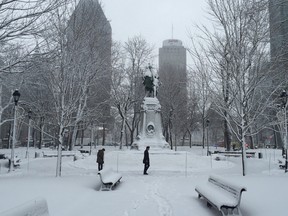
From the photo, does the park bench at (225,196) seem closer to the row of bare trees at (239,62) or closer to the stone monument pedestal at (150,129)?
the row of bare trees at (239,62)

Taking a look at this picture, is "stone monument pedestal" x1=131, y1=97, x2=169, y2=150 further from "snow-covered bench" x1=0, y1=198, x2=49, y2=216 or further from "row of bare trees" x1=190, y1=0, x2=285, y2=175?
"snow-covered bench" x1=0, y1=198, x2=49, y2=216

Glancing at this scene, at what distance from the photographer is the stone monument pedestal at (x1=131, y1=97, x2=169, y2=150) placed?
27.2 metres

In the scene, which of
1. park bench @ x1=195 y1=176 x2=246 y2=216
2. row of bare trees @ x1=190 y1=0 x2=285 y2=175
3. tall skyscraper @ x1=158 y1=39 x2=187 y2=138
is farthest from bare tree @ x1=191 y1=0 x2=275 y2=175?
tall skyscraper @ x1=158 y1=39 x2=187 y2=138

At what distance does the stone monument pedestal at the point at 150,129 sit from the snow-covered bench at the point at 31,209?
73.8ft

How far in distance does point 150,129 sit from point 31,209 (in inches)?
939

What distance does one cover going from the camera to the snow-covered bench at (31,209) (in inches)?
137

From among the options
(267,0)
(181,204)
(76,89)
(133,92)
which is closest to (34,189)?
(181,204)

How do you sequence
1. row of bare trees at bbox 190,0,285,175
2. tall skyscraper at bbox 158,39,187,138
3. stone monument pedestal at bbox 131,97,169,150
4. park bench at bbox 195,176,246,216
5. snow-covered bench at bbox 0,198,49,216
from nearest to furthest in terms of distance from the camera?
snow-covered bench at bbox 0,198,49,216
park bench at bbox 195,176,246,216
row of bare trees at bbox 190,0,285,175
stone monument pedestal at bbox 131,97,169,150
tall skyscraper at bbox 158,39,187,138

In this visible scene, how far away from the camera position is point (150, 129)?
91.0 feet

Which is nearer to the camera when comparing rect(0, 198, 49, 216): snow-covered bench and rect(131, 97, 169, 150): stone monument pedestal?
rect(0, 198, 49, 216): snow-covered bench

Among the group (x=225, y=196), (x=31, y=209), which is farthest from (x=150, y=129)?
(x=31, y=209)

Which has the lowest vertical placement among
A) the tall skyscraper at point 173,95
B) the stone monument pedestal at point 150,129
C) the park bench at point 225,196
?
the park bench at point 225,196

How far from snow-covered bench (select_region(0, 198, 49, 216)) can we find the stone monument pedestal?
22.5 m

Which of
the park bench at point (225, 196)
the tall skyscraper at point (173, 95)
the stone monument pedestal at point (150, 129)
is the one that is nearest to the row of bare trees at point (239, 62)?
the park bench at point (225, 196)
